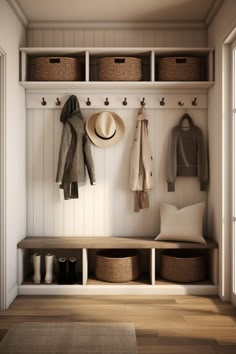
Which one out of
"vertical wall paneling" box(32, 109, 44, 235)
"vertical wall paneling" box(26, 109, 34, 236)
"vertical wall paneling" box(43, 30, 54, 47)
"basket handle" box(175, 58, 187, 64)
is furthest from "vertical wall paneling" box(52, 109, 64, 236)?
"basket handle" box(175, 58, 187, 64)

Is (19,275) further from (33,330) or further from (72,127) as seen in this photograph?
(72,127)

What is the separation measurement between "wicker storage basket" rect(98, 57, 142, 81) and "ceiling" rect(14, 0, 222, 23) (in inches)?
17.1

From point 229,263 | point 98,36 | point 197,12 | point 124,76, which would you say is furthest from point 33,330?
point 197,12

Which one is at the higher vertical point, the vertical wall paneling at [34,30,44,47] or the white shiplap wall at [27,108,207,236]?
the vertical wall paneling at [34,30,44,47]

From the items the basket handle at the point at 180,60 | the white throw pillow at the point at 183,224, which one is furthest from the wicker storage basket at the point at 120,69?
the white throw pillow at the point at 183,224

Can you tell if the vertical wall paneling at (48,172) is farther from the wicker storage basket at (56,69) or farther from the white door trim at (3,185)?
the white door trim at (3,185)

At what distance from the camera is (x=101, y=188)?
149 inches

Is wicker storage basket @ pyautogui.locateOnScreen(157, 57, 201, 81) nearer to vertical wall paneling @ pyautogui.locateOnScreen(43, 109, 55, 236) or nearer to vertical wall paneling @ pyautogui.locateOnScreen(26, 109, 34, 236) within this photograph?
vertical wall paneling @ pyautogui.locateOnScreen(43, 109, 55, 236)

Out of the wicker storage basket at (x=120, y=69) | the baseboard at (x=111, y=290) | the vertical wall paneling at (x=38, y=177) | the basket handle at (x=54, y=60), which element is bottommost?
the baseboard at (x=111, y=290)

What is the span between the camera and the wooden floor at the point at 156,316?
2451 millimetres

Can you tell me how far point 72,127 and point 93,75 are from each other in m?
0.65

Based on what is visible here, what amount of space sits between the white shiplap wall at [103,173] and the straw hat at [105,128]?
0.11 m

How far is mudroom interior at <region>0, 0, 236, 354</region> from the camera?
315 centimetres

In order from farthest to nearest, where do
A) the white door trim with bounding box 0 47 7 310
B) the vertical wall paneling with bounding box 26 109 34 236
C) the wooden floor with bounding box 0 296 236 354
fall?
the vertical wall paneling with bounding box 26 109 34 236 → the white door trim with bounding box 0 47 7 310 → the wooden floor with bounding box 0 296 236 354
